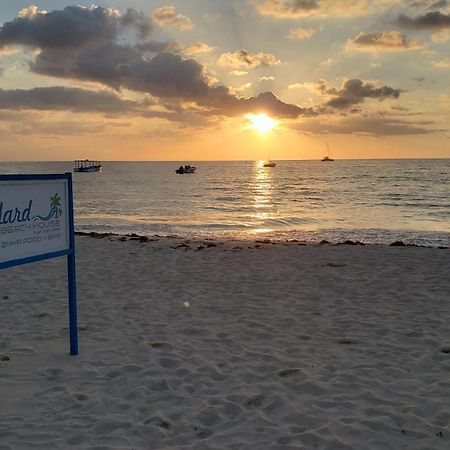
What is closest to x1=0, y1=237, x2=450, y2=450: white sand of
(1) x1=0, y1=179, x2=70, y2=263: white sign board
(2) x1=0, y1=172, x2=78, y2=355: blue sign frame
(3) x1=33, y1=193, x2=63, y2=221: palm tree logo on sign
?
(2) x1=0, y1=172, x2=78, y2=355: blue sign frame

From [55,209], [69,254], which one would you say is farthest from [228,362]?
[55,209]

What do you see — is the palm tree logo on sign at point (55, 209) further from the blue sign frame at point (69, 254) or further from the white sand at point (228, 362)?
the white sand at point (228, 362)

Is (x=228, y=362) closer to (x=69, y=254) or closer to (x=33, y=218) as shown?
(x=69, y=254)

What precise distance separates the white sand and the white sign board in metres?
1.43

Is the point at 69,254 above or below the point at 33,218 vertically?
below

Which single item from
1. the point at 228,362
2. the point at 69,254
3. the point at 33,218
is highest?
the point at 33,218

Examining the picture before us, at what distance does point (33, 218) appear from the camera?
520 centimetres

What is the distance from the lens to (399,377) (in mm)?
5312

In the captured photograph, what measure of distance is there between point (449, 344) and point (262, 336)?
2.45 meters

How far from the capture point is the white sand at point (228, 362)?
13.8 ft

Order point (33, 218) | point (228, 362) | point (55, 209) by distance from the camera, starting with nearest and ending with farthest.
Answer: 1. point (33, 218)
2. point (55, 209)
3. point (228, 362)

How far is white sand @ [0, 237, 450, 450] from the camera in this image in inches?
166

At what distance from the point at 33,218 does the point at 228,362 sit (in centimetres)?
277

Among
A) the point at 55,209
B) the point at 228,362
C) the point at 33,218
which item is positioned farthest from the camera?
the point at 228,362
